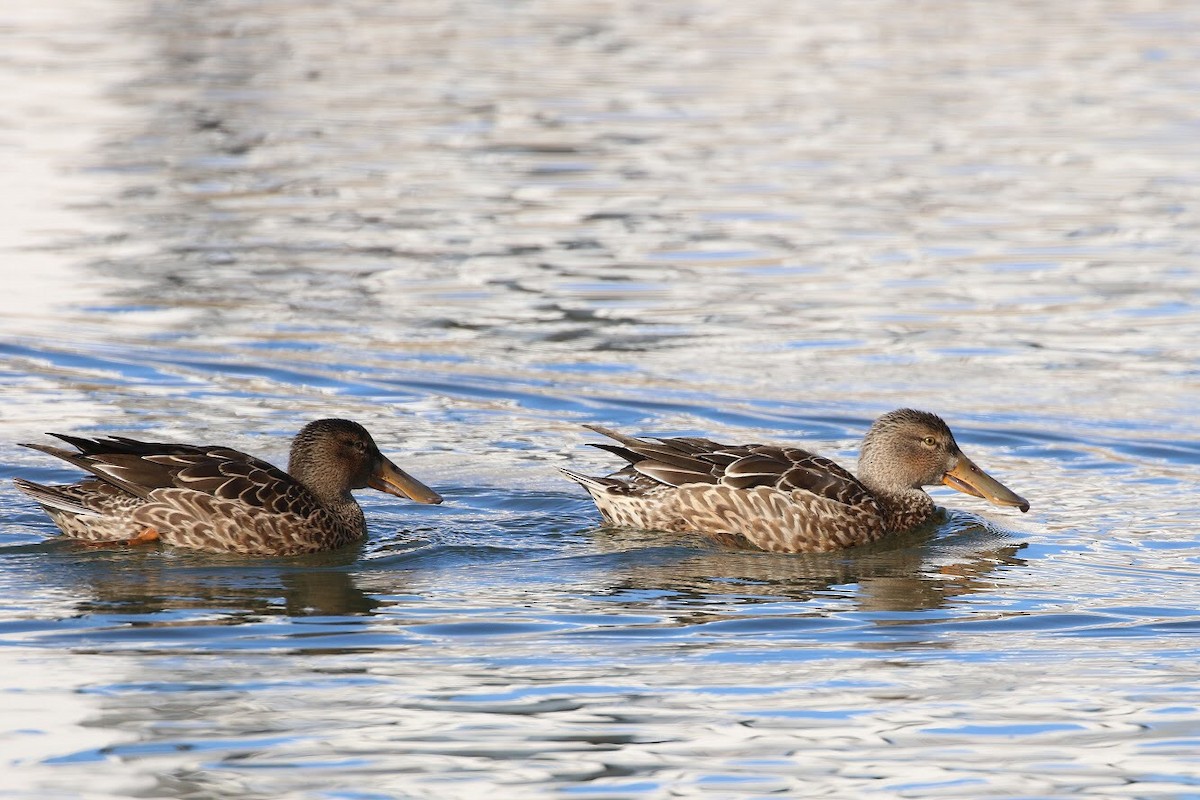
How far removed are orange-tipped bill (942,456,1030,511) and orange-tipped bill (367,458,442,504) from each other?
9.63 feet

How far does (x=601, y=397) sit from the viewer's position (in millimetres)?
14234

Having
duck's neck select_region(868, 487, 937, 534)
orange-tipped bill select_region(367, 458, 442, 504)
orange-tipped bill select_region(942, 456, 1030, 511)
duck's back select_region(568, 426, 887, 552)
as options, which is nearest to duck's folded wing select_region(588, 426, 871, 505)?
duck's back select_region(568, 426, 887, 552)

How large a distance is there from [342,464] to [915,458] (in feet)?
10.6

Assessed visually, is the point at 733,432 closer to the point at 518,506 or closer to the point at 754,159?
the point at 518,506

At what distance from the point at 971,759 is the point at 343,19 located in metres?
36.7

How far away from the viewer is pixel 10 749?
7320 millimetres

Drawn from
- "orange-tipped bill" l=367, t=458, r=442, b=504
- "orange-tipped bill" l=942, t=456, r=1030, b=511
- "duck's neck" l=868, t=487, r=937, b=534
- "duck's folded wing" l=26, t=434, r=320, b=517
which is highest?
"duck's folded wing" l=26, t=434, r=320, b=517

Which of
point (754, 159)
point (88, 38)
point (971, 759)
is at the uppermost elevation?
point (88, 38)

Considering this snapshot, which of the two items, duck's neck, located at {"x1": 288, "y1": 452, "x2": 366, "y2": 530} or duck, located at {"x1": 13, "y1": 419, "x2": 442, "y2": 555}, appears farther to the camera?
duck's neck, located at {"x1": 288, "y1": 452, "x2": 366, "y2": 530}

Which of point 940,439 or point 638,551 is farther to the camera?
point 940,439

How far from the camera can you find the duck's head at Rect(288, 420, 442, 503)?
11.0 meters

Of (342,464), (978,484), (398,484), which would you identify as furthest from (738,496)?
(342,464)

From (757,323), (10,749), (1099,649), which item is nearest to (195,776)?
(10,749)

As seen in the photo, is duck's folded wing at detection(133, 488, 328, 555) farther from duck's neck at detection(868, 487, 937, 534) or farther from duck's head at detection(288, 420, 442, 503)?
duck's neck at detection(868, 487, 937, 534)
